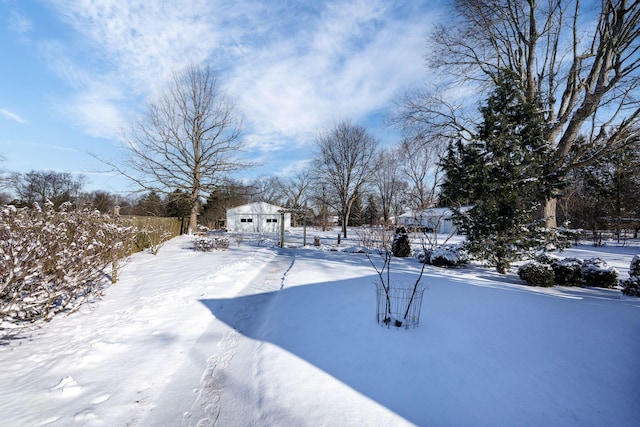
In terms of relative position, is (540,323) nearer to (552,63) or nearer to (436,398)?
(436,398)

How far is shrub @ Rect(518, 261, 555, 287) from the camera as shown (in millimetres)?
6727

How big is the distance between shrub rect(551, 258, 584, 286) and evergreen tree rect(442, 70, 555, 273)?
0.86 meters

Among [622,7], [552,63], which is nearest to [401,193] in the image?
[552,63]

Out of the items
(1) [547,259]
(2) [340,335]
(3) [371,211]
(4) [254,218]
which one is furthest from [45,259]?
(3) [371,211]

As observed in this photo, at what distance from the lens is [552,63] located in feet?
32.2

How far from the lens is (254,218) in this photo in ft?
102

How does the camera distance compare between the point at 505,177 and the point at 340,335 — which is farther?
the point at 505,177

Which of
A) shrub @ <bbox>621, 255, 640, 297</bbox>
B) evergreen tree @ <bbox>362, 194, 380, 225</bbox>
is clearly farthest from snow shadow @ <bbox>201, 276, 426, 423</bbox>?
evergreen tree @ <bbox>362, 194, 380, 225</bbox>

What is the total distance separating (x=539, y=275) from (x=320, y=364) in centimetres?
689

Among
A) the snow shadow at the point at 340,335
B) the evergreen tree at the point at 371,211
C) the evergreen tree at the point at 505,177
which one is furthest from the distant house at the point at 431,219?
the evergreen tree at the point at 371,211

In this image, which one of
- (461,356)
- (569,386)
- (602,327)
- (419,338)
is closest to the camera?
(569,386)

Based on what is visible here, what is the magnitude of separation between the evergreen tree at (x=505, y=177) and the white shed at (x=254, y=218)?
80.8ft

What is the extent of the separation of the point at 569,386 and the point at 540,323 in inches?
70.6

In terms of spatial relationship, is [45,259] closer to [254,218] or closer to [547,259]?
[547,259]
